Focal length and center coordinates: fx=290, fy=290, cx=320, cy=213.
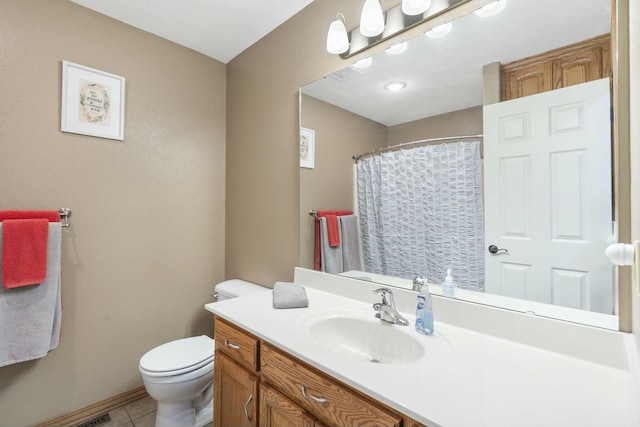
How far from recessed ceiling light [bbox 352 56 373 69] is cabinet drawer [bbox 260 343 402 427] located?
1.35 m

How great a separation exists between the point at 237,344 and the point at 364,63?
4.70 feet

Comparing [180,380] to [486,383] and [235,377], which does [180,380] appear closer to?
[235,377]

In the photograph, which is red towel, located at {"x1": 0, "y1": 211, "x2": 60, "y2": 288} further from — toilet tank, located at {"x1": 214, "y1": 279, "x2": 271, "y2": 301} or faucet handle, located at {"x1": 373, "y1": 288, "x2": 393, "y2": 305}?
faucet handle, located at {"x1": 373, "y1": 288, "x2": 393, "y2": 305}

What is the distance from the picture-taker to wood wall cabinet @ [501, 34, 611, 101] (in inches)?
34.7

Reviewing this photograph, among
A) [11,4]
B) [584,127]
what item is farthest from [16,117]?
[584,127]

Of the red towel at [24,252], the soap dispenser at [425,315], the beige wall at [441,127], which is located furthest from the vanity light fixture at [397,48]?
the red towel at [24,252]

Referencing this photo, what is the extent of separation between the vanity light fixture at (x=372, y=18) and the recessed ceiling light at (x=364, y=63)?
11 centimetres

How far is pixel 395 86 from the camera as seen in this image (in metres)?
1.36

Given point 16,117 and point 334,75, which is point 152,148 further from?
point 334,75

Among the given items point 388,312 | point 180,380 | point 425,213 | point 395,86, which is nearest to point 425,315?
point 388,312

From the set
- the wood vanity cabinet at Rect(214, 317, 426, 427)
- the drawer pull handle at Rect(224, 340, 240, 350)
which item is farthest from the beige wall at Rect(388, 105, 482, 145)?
the drawer pull handle at Rect(224, 340, 240, 350)

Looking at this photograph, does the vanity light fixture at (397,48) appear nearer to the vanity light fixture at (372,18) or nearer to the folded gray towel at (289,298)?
the vanity light fixture at (372,18)

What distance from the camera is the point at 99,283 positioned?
177 cm

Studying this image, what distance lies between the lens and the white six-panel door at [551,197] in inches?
34.7
